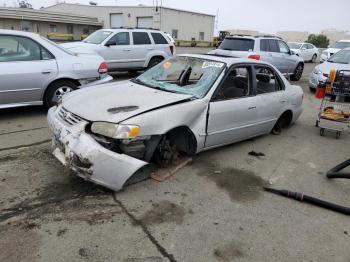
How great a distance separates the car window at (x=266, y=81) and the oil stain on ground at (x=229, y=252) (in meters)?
2.91

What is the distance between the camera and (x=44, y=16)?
101ft

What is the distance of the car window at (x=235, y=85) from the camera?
15.2ft

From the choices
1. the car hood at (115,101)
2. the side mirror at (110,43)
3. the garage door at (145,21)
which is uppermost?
the garage door at (145,21)

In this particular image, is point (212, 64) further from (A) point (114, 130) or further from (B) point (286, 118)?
(B) point (286, 118)

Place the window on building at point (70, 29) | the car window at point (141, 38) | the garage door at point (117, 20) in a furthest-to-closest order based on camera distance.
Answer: the garage door at point (117, 20) → the window on building at point (70, 29) → the car window at point (141, 38)

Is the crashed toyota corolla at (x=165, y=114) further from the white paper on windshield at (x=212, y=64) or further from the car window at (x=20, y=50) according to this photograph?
the car window at (x=20, y=50)

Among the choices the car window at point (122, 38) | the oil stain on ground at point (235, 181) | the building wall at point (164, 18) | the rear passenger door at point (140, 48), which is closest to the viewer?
the oil stain on ground at point (235, 181)

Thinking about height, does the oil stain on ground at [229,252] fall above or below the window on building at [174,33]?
below

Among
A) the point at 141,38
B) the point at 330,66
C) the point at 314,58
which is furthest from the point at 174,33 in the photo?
the point at 330,66

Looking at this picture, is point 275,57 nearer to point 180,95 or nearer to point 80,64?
point 80,64

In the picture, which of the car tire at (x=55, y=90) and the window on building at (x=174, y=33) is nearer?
the car tire at (x=55, y=90)

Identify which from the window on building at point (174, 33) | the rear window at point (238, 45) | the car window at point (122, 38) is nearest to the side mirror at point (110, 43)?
the car window at point (122, 38)

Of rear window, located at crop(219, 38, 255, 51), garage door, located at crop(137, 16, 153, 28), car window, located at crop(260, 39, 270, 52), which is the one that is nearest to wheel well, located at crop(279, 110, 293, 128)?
rear window, located at crop(219, 38, 255, 51)

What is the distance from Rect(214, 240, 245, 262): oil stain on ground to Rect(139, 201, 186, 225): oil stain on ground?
0.52 m
